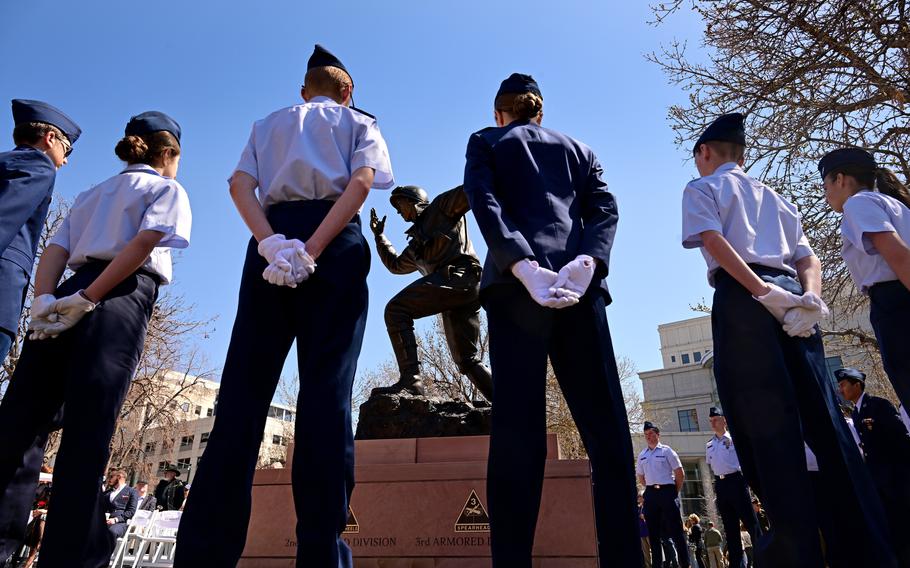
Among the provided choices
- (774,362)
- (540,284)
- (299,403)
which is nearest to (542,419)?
(540,284)

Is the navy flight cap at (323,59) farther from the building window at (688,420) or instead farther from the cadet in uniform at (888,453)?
the building window at (688,420)

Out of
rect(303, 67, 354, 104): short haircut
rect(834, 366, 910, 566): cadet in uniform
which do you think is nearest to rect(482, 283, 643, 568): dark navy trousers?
rect(303, 67, 354, 104): short haircut

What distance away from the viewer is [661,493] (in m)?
10.1

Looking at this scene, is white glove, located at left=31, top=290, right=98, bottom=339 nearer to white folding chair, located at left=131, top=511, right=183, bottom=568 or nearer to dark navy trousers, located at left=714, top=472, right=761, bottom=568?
white folding chair, located at left=131, top=511, right=183, bottom=568

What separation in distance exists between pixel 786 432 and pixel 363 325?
5.67 ft

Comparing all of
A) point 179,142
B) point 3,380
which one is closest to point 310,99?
point 179,142

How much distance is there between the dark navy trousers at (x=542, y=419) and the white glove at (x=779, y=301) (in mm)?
722

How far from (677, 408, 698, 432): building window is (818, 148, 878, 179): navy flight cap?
6162cm

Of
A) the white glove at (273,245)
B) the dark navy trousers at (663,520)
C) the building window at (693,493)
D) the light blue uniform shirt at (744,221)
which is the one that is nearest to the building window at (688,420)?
the building window at (693,493)

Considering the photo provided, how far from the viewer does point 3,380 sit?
53.6ft

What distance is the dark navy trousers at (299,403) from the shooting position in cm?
203

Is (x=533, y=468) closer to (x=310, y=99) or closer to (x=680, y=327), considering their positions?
(x=310, y=99)

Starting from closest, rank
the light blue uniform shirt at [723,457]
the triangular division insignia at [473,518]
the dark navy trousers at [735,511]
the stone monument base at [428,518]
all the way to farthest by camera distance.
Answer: the stone monument base at [428,518]
the triangular division insignia at [473,518]
the dark navy trousers at [735,511]
the light blue uniform shirt at [723,457]

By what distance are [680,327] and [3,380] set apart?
68.7m
